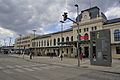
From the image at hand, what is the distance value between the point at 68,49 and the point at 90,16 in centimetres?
1525

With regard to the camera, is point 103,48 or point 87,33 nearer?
point 103,48

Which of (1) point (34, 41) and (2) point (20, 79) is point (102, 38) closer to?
(2) point (20, 79)

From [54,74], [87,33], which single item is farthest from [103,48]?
[87,33]

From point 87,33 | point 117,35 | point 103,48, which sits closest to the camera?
point 103,48

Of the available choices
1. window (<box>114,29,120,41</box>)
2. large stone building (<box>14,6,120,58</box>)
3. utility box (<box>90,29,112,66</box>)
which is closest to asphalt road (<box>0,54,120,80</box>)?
utility box (<box>90,29,112,66</box>)

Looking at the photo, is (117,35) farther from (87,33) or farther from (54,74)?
(54,74)

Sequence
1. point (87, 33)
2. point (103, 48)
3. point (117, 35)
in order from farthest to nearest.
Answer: point (87, 33), point (117, 35), point (103, 48)

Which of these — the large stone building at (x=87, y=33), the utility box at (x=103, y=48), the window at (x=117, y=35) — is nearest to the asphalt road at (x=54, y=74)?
the utility box at (x=103, y=48)

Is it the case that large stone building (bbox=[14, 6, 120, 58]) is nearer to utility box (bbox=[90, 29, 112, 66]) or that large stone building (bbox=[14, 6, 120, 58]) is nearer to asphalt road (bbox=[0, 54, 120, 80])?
utility box (bbox=[90, 29, 112, 66])

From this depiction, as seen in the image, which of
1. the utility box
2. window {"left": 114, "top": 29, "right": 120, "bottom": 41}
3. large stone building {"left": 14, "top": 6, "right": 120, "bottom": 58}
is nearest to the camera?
the utility box

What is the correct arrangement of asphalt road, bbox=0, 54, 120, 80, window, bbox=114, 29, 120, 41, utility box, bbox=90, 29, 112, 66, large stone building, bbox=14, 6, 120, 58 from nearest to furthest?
asphalt road, bbox=0, 54, 120, 80, utility box, bbox=90, 29, 112, 66, window, bbox=114, 29, 120, 41, large stone building, bbox=14, 6, 120, 58

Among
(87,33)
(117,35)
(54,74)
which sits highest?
(87,33)

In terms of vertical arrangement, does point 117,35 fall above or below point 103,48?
above

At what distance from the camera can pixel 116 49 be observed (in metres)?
43.9
